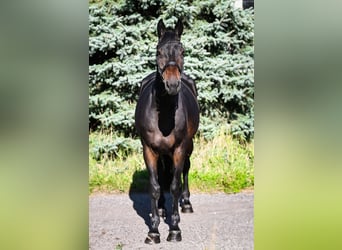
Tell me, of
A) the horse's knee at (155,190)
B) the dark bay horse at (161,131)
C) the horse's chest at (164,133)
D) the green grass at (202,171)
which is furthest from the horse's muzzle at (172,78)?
the green grass at (202,171)

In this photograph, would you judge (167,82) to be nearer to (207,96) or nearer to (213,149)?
(213,149)

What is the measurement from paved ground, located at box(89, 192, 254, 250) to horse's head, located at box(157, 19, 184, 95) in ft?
4.95

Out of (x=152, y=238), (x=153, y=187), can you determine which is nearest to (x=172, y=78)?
(x=153, y=187)

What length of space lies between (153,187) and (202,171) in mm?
1959

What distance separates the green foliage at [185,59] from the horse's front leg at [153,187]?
8.63 ft

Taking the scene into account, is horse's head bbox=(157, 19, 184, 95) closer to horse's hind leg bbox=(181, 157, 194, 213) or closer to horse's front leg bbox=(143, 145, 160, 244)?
horse's front leg bbox=(143, 145, 160, 244)

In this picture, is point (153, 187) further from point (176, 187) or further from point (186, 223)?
point (186, 223)

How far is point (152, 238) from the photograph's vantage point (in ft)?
12.4

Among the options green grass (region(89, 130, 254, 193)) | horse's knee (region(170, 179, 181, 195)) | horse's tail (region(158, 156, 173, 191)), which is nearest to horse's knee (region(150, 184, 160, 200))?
horse's knee (region(170, 179, 181, 195))

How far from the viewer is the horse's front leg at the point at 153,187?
12.3ft

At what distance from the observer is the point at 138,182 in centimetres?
550

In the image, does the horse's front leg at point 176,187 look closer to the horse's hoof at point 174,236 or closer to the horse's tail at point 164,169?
the horse's hoof at point 174,236
